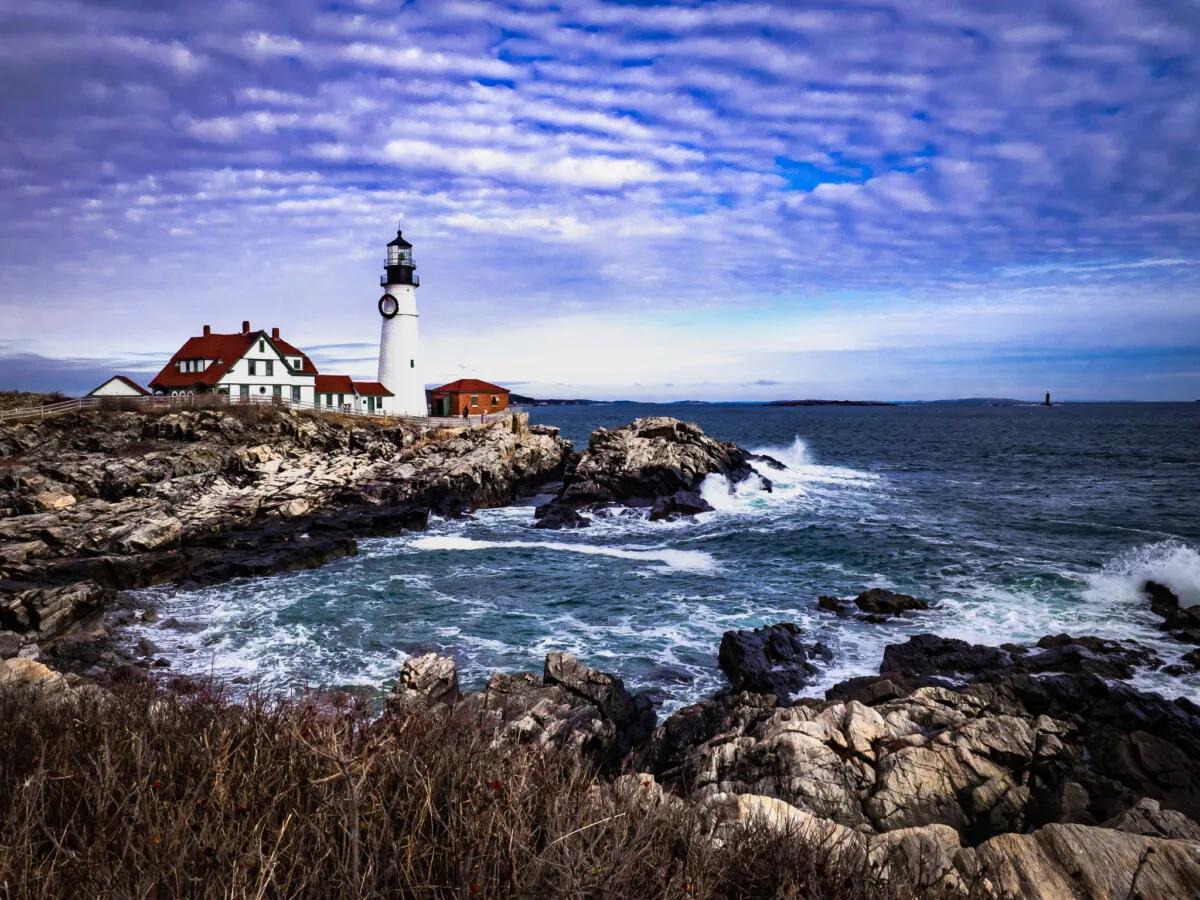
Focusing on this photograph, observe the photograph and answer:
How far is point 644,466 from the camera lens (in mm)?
41938

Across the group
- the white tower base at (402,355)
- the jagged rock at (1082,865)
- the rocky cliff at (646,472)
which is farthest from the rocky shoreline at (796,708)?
the white tower base at (402,355)

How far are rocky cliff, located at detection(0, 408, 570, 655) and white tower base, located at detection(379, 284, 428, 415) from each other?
1049 centimetres

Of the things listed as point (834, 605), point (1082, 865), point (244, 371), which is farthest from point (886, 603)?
point (244, 371)

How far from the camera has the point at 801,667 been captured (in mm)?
16906

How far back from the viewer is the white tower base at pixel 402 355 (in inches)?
2298

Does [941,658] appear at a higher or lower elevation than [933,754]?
lower

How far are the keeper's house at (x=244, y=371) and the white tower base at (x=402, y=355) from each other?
8.77 feet

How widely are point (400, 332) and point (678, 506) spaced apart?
3244 centimetres

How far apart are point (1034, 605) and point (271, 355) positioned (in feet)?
168

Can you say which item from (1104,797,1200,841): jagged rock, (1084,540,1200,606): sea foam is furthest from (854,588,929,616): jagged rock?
(1104,797,1200,841): jagged rock

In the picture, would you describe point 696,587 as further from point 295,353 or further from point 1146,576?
point 295,353

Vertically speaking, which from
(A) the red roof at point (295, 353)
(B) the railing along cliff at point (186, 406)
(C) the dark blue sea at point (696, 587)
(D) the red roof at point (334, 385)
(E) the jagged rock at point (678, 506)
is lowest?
(C) the dark blue sea at point (696, 587)

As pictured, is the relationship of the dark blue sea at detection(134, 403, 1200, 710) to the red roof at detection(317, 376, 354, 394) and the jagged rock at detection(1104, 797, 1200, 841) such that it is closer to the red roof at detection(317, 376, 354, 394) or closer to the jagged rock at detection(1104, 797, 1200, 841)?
the jagged rock at detection(1104, 797, 1200, 841)

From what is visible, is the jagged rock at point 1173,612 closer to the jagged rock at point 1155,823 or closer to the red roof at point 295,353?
the jagged rock at point 1155,823
